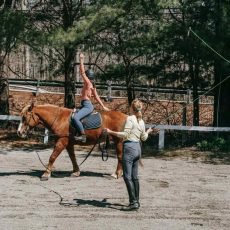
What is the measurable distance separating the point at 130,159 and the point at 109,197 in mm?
1644

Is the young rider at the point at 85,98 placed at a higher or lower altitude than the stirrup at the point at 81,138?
higher

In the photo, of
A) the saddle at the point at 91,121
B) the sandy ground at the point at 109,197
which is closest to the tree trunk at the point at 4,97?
the sandy ground at the point at 109,197

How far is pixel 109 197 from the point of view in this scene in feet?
40.1

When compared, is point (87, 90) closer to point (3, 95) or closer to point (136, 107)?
point (136, 107)

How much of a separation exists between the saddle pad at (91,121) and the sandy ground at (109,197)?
1.25 meters

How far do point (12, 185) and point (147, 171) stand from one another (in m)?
3.80

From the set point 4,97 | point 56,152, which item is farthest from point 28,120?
point 4,97

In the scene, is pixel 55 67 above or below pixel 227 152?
above

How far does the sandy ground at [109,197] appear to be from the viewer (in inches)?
404

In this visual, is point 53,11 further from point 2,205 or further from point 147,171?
point 2,205

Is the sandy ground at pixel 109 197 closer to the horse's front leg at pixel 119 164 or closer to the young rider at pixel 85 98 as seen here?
the horse's front leg at pixel 119 164

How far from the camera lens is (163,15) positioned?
19031 mm

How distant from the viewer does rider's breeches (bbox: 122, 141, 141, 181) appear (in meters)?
10.9

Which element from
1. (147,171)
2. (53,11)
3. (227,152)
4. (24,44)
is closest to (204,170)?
(147,171)
